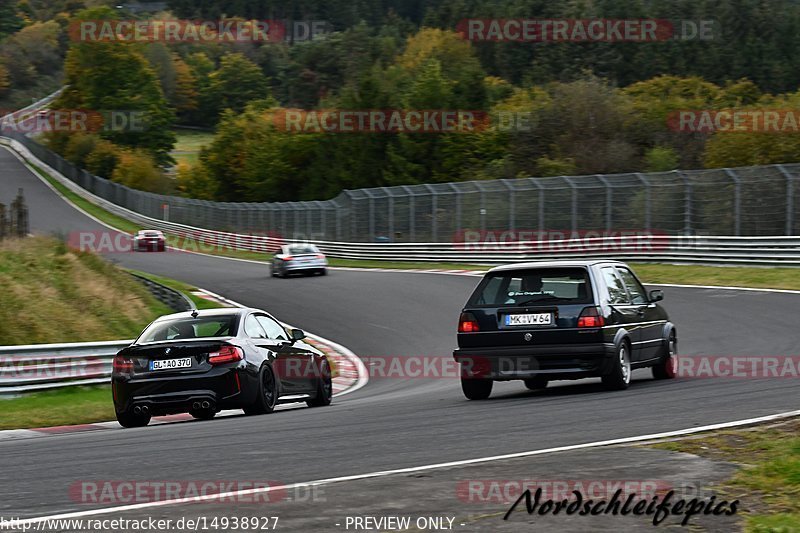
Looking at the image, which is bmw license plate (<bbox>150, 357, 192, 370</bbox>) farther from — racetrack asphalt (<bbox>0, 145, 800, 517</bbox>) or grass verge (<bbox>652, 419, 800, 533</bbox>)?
grass verge (<bbox>652, 419, 800, 533</bbox>)

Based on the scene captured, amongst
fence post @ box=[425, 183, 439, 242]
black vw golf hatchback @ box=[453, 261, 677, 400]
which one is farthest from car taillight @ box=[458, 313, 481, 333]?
fence post @ box=[425, 183, 439, 242]

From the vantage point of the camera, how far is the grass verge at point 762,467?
5.88 meters

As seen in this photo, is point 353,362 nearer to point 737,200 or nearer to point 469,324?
point 469,324

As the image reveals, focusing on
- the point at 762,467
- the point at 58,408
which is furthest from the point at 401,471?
the point at 58,408

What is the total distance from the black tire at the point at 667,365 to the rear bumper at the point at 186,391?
5053 mm

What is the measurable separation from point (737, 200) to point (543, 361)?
2047 cm

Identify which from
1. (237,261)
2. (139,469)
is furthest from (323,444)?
(237,261)

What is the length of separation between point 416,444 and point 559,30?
106m

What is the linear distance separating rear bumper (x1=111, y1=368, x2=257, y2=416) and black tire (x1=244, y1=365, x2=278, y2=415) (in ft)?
0.63

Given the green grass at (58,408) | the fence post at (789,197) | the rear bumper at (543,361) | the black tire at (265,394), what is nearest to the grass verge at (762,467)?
the rear bumper at (543,361)

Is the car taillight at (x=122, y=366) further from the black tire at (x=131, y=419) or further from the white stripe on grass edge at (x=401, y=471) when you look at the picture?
the white stripe on grass edge at (x=401, y=471)

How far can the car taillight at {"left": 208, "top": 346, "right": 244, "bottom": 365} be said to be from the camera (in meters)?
12.4

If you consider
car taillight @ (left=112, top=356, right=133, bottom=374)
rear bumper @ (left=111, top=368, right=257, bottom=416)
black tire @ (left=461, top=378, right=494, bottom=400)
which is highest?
car taillight @ (left=112, top=356, right=133, bottom=374)

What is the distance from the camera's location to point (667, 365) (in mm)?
14469
